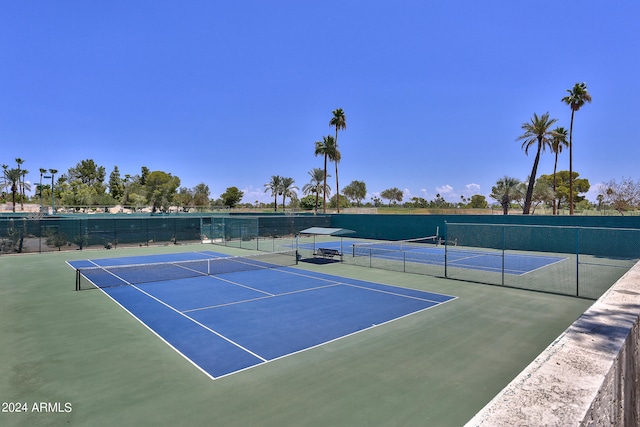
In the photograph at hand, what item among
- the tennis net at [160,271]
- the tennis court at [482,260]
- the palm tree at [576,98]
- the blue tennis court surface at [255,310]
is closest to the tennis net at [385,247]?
the tennis court at [482,260]

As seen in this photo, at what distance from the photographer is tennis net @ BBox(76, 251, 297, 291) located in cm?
1784

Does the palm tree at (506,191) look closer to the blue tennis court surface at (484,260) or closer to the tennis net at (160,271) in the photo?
the blue tennis court surface at (484,260)

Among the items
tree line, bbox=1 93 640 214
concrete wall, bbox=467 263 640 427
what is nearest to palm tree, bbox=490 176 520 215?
tree line, bbox=1 93 640 214

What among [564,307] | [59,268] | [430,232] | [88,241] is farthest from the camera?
[430,232]

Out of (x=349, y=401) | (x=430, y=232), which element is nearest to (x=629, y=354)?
(x=349, y=401)

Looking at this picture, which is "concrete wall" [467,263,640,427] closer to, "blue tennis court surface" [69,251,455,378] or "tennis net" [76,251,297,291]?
"blue tennis court surface" [69,251,455,378]

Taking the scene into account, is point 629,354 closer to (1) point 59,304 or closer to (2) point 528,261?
(1) point 59,304

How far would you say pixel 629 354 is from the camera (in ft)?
13.5

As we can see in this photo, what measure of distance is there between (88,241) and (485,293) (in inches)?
1275

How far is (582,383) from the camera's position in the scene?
282 cm

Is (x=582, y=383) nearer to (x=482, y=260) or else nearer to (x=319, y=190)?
(x=482, y=260)

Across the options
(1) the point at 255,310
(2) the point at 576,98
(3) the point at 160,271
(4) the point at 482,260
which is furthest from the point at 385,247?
(2) the point at 576,98

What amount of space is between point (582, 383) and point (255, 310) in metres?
11.3

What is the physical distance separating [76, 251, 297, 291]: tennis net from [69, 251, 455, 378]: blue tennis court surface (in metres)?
1.12
